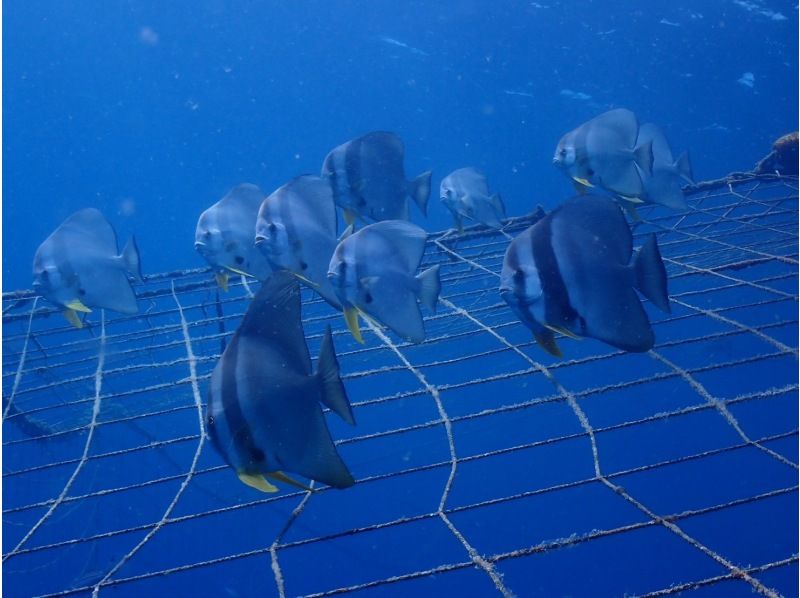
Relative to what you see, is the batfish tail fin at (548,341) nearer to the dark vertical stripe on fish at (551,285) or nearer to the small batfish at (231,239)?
the dark vertical stripe on fish at (551,285)

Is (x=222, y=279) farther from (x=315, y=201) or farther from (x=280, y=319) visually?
(x=280, y=319)

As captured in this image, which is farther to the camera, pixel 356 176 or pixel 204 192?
pixel 204 192

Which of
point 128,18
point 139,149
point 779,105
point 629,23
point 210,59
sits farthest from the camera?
point 139,149

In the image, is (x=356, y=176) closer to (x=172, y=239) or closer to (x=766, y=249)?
(x=766, y=249)

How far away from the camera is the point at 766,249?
704 cm

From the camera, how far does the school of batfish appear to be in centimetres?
198

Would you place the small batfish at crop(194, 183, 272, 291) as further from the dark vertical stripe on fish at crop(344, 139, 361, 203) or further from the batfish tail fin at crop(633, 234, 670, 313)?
the batfish tail fin at crop(633, 234, 670, 313)

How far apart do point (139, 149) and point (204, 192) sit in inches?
302

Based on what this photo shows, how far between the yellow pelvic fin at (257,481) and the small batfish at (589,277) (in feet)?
3.46

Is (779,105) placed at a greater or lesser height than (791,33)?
lesser

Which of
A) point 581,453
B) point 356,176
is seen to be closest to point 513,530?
point 581,453

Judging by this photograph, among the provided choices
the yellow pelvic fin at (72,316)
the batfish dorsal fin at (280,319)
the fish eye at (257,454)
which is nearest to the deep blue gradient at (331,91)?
the yellow pelvic fin at (72,316)

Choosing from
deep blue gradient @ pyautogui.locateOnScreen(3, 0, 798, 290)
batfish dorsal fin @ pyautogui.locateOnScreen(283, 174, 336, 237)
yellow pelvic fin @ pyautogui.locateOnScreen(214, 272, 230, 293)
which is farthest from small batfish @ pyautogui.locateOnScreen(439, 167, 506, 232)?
deep blue gradient @ pyautogui.locateOnScreen(3, 0, 798, 290)

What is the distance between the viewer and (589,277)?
214 cm
